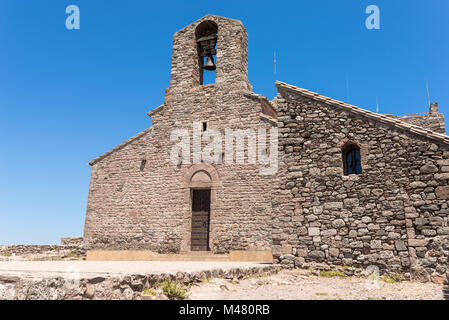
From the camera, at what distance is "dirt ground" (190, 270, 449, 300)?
15.8 ft

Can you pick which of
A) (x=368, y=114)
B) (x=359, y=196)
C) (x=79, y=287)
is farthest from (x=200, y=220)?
(x=79, y=287)

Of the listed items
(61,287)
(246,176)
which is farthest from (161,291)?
(246,176)

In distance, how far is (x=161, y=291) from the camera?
4.21 meters

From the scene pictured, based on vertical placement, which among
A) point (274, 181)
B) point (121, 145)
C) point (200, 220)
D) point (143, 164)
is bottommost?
point (200, 220)

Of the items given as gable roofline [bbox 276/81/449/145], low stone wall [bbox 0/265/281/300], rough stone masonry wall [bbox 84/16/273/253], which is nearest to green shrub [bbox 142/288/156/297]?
low stone wall [bbox 0/265/281/300]

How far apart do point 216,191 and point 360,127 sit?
6183 mm

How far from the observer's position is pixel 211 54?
14445mm

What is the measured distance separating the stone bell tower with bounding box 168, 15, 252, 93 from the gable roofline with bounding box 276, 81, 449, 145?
16.6 ft

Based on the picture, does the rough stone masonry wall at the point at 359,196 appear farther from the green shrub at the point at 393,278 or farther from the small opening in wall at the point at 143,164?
the small opening in wall at the point at 143,164

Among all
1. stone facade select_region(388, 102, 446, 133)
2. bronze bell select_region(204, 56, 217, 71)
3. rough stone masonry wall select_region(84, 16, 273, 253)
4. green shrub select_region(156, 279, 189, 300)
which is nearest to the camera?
green shrub select_region(156, 279, 189, 300)

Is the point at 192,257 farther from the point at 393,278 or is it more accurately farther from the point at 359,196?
the point at 393,278

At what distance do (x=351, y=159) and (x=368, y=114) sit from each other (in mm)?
1078

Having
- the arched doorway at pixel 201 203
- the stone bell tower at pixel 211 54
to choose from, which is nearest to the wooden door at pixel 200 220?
the arched doorway at pixel 201 203

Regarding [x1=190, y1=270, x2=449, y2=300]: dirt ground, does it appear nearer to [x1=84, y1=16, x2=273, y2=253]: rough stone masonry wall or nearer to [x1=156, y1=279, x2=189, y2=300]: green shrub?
[x1=156, y1=279, x2=189, y2=300]: green shrub
